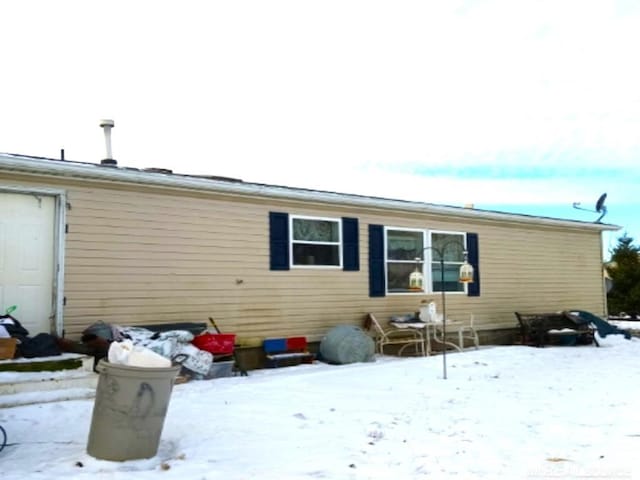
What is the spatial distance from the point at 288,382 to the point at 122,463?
11.2ft

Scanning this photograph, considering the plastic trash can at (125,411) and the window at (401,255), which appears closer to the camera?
the plastic trash can at (125,411)

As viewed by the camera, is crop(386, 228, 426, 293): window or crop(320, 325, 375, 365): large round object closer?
crop(320, 325, 375, 365): large round object

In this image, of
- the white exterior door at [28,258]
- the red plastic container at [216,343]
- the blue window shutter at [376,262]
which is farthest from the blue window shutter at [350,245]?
the white exterior door at [28,258]

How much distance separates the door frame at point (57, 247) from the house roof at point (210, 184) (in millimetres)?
218

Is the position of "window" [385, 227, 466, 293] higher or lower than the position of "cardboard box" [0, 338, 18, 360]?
higher

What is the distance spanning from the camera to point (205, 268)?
28.4 ft

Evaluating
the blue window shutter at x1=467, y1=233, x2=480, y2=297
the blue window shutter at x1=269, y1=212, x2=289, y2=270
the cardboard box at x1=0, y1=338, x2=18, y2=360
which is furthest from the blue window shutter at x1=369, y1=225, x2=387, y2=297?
the cardboard box at x1=0, y1=338, x2=18, y2=360

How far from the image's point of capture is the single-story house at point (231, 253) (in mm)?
7320

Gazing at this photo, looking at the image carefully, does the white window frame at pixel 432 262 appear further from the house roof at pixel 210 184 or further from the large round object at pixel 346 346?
the large round object at pixel 346 346

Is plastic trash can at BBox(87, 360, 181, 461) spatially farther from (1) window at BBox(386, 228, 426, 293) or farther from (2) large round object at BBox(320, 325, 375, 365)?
(1) window at BBox(386, 228, 426, 293)

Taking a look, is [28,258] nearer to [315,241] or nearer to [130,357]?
[130,357]

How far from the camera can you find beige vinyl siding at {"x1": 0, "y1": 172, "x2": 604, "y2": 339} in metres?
7.63

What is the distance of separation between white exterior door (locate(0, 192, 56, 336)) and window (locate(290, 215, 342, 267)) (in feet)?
11.7

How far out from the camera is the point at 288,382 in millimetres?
7285
